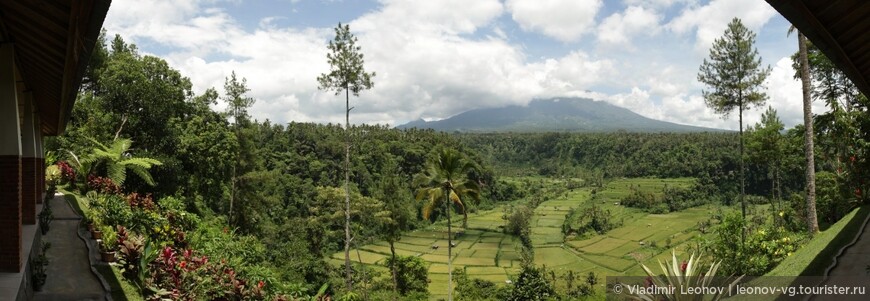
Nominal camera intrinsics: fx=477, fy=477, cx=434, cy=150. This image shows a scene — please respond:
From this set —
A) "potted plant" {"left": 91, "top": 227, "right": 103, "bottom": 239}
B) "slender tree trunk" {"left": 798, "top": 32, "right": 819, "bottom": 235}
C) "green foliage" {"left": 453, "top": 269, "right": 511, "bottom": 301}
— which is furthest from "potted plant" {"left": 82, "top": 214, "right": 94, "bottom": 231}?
"green foliage" {"left": 453, "top": 269, "right": 511, "bottom": 301}

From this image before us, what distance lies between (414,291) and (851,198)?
19658 millimetres

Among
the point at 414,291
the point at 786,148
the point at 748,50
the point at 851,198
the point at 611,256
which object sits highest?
the point at 748,50

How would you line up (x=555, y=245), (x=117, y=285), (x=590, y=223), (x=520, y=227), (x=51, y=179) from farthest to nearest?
(x=590, y=223), (x=520, y=227), (x=555, y=245), (x=51, y=179), (x=117, y=285)

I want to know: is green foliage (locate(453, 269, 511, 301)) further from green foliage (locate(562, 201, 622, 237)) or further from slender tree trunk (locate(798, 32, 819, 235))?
green foliage (locate(562, 201, 622, 237))

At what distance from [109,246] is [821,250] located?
13021 mm

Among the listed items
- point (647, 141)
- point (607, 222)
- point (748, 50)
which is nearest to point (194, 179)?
point (748, 50)

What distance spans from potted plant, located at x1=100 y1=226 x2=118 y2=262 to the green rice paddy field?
98.1 ft

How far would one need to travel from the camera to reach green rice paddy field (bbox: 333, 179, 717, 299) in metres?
46.6

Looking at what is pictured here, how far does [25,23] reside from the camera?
160 inches

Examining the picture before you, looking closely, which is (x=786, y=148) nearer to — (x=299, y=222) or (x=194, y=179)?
(x=194, y=179)

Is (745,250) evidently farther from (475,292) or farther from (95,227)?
(475,292)

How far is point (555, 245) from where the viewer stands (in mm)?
58312

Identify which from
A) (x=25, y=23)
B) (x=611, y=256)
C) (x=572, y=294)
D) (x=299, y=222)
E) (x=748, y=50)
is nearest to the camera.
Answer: (x=25, y=23)

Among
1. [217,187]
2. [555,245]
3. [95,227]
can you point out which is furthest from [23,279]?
[555,245]
